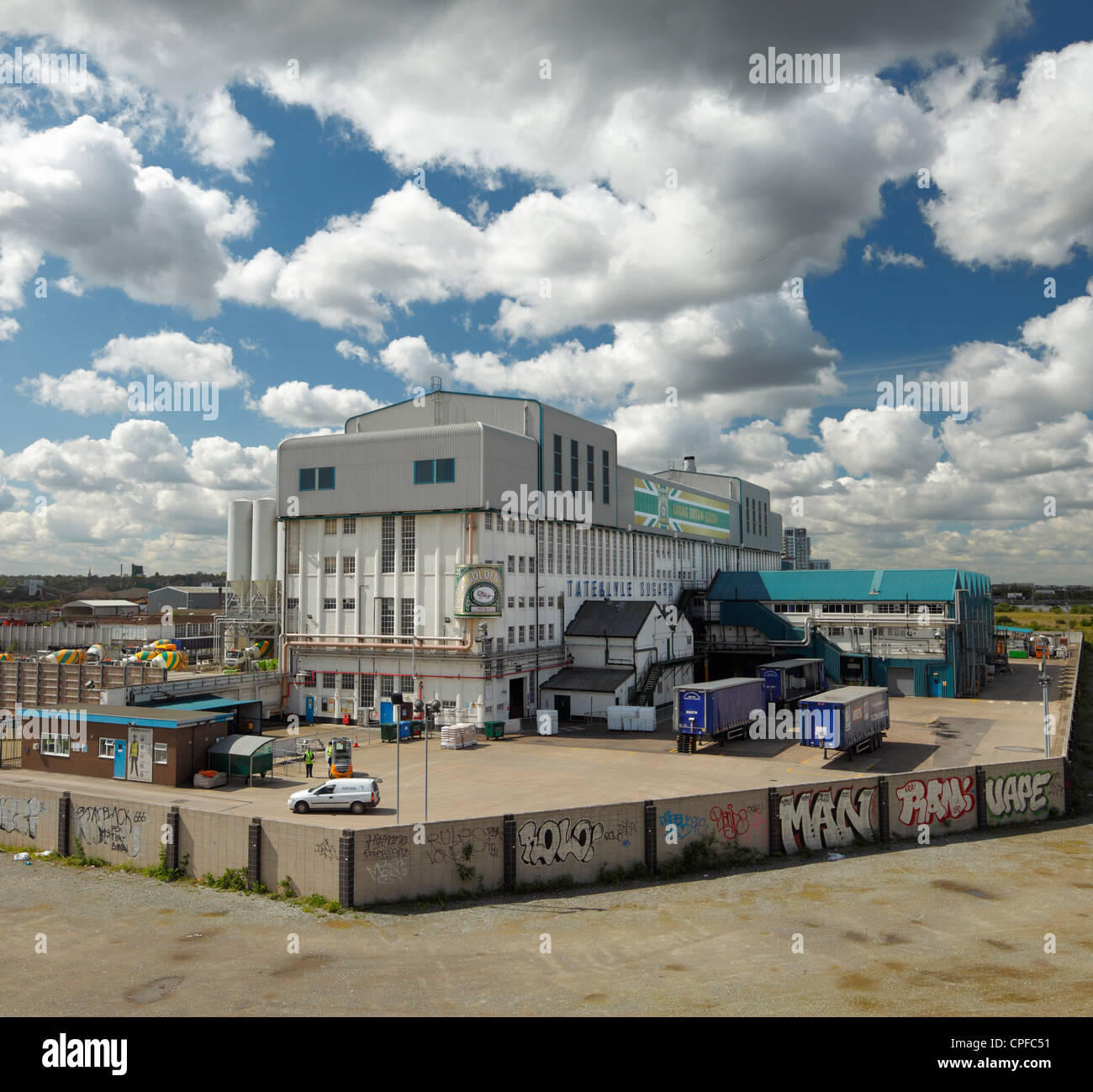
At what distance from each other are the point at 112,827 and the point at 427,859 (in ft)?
41.2

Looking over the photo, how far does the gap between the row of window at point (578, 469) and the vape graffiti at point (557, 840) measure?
39090 mm

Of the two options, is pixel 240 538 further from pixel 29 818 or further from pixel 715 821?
pixel 715 821

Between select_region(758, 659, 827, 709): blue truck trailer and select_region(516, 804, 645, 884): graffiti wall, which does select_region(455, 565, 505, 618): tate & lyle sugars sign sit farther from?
select_region(516, 804, 645, 884): graffiti wall

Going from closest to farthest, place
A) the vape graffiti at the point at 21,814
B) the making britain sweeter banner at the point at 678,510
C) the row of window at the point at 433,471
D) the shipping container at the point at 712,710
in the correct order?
1. the vape graffiti at the point at 21,814
2. the shipping container at the point at 712,710
3. the row of window at the point at 433,471
4. the making britain sweeter banner at the point at 678,510

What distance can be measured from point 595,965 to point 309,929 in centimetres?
801

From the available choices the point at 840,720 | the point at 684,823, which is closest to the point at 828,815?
the point at 684,823

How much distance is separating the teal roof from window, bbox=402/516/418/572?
123ft

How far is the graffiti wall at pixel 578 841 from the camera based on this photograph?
2505cm

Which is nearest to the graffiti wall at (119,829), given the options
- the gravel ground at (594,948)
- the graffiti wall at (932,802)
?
the gravel ground at (594,948)

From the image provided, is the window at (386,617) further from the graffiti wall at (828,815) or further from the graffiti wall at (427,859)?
the graffiti wall at (828,815)

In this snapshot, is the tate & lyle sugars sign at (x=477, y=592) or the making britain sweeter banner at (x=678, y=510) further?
the making britain sweeter banner at (x=678, y=510)

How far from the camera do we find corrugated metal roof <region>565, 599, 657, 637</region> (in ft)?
200

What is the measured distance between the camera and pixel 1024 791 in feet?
109
